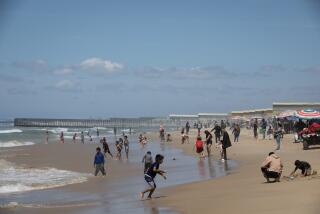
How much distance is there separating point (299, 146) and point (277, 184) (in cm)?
1375

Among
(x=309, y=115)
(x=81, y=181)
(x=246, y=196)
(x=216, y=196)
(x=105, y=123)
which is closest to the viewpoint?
(x=246, y=196)

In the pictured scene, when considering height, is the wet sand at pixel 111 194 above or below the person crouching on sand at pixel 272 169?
below

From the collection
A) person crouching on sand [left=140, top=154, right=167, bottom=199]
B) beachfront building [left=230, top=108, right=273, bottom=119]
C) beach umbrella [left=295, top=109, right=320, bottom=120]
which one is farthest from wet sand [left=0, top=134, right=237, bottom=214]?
beachfront building [left=230, top=108, right=273, bottom=119]

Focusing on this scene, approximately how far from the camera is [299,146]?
2631 cm

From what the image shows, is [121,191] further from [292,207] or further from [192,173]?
[292,207]

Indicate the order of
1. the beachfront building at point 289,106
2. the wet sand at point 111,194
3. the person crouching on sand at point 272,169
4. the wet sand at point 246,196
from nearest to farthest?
the wet sand at point 246,196 → the wet sand at point 111,194 → the person crouching on sand at point 272,169 → the beachfront building at point 289,106

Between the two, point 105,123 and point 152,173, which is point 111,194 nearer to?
point 152,173

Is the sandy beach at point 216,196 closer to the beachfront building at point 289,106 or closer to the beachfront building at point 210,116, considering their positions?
the beachfront building at point 289,106

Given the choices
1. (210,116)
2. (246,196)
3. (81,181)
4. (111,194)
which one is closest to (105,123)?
(210,116)

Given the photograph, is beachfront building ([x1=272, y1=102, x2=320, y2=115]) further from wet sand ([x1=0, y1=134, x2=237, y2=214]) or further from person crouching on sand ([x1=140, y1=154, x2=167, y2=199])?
person crouching on sand ([x1=140, y1=154, x2=167, y2=199])

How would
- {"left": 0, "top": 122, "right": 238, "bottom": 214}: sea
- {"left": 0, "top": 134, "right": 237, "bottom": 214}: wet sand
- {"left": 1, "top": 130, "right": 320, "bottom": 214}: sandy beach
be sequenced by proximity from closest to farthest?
{"left": 1, "top": 130, "right": 320, "bottom": 214}: sandy beach → {"left": 0, "top": 134, "right": 237, "bottom": 214}: wet sand → {"left": 0, "top": 122, "right": 238, "bottom": 214}: sea

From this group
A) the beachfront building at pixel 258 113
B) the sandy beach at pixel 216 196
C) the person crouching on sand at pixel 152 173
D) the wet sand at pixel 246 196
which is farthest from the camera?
the beachfront building at pixel 258 113

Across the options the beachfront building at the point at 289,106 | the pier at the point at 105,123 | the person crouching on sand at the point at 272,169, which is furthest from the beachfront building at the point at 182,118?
the person crouching on sand at the point at 272,169

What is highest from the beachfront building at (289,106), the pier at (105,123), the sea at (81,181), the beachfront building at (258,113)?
the beachfront building at (289,106)
